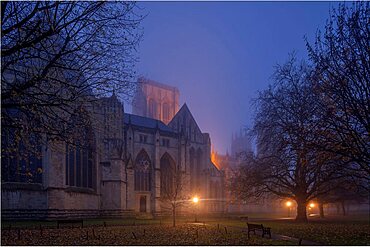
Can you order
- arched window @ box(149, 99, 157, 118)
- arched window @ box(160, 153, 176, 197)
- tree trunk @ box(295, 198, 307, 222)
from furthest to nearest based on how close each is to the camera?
arched window @ box(149, 99, 157, 118), arched window @ box(160, 153, 176, 197), tree trunk @ box(295, 198, 307, 222)

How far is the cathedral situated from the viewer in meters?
32.0

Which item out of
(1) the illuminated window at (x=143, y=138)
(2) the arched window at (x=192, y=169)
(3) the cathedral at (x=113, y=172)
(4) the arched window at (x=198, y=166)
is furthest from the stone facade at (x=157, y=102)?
(1) the illuminated window at (x=143, y=138)

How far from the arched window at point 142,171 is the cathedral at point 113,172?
0.45 feet

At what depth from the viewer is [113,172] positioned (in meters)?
47.6

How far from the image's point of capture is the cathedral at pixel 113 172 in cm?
3198

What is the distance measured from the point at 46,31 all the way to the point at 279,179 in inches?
1155

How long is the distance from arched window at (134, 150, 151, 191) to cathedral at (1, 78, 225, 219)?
14 centimetres

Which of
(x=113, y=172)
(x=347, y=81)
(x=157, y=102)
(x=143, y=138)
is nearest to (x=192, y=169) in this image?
(x=143, y=138)

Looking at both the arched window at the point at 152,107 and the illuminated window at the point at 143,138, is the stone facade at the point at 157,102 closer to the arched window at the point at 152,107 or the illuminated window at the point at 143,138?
the arched window at the point at 152,107

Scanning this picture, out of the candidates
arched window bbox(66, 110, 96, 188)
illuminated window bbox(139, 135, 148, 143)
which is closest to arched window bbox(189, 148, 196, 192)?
illuminated window bbox(139, 135, 148, 143)

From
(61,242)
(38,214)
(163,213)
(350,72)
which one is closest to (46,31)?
(61,242)

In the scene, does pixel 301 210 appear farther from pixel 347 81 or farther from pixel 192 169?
pixel 192 169

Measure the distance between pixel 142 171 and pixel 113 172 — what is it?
11.7m

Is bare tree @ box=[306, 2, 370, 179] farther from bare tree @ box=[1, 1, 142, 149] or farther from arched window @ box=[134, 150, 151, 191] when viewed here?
arched window @ box=[134, 150, 151, 191]
